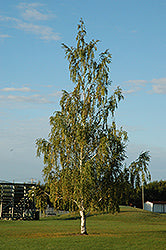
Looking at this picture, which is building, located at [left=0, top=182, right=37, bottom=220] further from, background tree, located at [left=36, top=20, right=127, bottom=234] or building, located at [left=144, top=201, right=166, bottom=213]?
building, located at [left=144, top=201, right=166, bottom=213]

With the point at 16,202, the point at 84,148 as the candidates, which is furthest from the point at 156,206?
the point at 84,148

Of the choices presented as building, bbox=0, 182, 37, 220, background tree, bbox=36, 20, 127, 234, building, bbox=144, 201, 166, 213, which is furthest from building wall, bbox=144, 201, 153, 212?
background tree, bbox=36, 20, 127, 234

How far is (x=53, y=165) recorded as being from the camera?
31.3 m

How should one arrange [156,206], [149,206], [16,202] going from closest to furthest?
[16,202] → [156,206] → [149,206]

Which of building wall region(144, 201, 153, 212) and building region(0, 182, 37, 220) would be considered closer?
building region(0, 182, 37, 220)

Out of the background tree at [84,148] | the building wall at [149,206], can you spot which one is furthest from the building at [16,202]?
the building wall at [149,206]

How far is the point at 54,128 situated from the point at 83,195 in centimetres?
532

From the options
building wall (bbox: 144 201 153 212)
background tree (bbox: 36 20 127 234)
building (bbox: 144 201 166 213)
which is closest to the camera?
background tree (bbox: 36 20 127 234)

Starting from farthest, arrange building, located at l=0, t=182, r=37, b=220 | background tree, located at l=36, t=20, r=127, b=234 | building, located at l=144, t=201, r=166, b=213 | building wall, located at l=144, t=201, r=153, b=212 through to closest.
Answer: building wall, located at l=144, t=201, r=153, b=212 < building, located at l=144, t=201, r=166, b=213 < building, located at l=0, t=182, r=37, b=220 < background tree, located at l=36, t=20, r=127, b=234

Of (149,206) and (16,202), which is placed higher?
(16,202)

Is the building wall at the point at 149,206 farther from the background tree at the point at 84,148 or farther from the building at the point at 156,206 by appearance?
the background tree at the point at 84,148

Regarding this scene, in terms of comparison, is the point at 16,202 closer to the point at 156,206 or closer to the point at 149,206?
the point at 149,206

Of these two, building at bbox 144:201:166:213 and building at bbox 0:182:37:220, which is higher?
building at bbox 0:182:37:220

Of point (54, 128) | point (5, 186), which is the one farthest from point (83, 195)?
point (5, 186)
